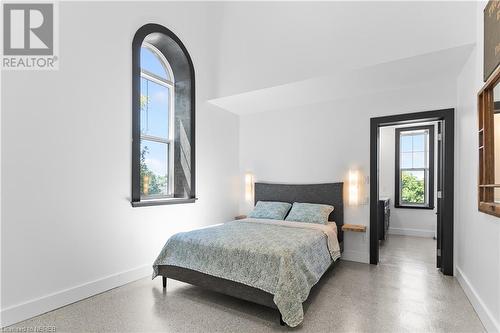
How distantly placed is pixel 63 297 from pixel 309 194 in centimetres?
343

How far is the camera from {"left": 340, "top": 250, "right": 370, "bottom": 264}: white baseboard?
3853 mm

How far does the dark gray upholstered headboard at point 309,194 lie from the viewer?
404 centimetres

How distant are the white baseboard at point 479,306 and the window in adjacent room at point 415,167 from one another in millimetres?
3024

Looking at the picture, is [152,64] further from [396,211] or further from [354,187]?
[396,211]

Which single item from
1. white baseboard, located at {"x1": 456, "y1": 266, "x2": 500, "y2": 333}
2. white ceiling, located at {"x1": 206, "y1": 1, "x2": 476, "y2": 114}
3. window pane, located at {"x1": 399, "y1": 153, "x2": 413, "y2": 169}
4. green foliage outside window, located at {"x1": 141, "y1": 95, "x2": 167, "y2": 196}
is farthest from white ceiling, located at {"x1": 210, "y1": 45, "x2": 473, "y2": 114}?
window pane, located at {"x1": 399, "y1": 153, "x2": 413, "y2": 169}

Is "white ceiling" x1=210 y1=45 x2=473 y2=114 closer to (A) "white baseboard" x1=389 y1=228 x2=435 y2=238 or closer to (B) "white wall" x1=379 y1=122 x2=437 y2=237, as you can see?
(B) "white wall" x1=379 y1=122 x2=437 y2=237

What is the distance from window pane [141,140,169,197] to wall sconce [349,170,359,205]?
2867mm

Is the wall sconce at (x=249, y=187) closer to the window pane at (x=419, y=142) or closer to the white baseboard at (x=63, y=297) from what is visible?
the white baseboard at (x=63, y=297)

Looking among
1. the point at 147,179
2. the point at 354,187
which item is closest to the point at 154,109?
the point at 147,179

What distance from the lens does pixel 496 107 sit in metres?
2.10

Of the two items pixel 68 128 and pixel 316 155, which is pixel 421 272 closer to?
pixel 316 155

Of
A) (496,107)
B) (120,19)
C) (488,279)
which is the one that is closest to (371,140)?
(496,107)

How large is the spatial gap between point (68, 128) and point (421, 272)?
15.0 feet

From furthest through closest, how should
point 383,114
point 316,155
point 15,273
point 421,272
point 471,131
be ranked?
point 316,155
point 383,114
point 421,272
point 471,131
point 15,273
